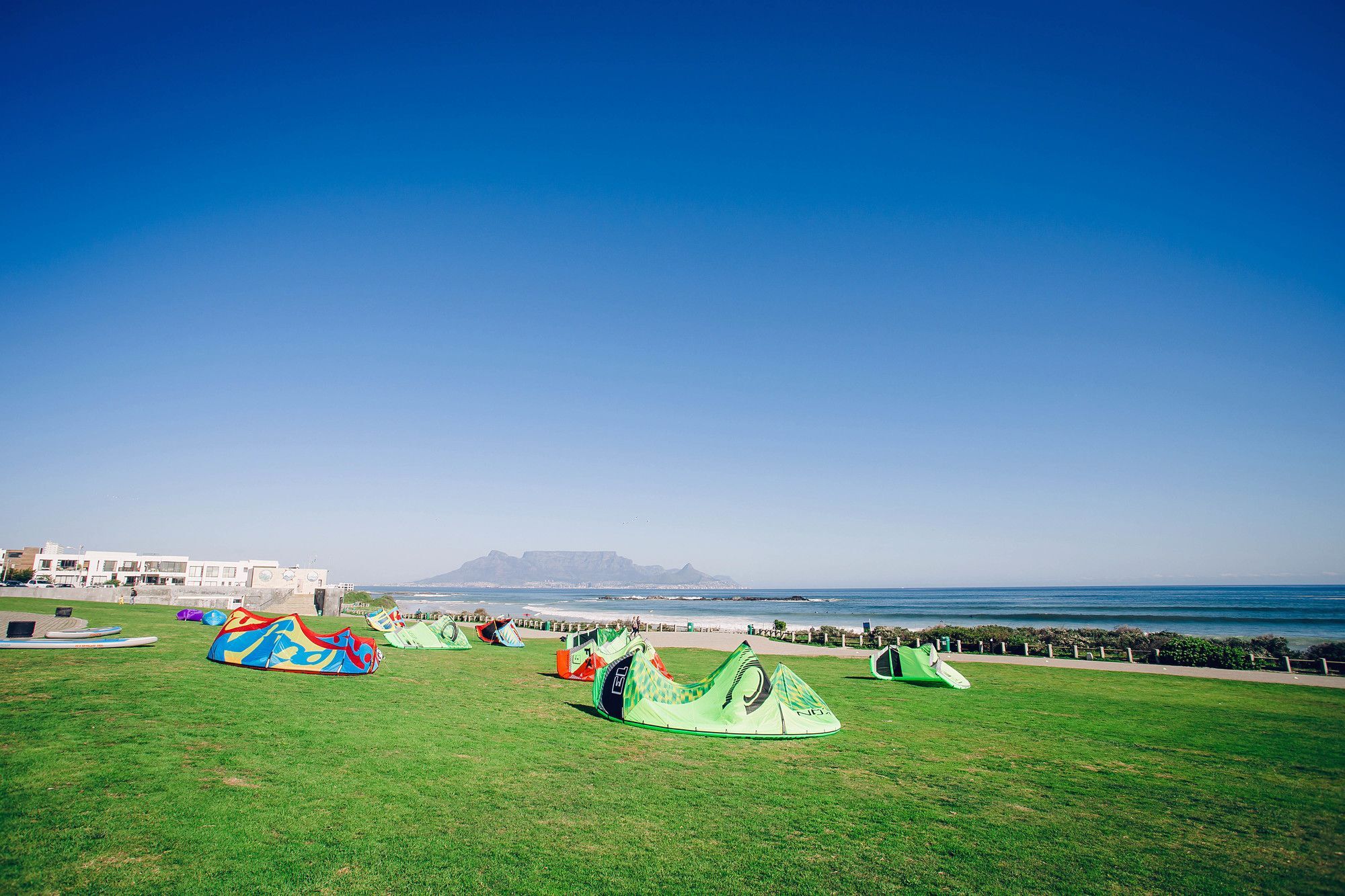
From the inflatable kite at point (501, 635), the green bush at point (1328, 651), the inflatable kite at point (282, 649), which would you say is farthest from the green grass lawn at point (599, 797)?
the green bush at point (1328, 651)

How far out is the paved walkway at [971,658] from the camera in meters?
22.2

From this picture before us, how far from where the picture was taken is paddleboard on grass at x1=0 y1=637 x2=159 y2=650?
15812 millimetres

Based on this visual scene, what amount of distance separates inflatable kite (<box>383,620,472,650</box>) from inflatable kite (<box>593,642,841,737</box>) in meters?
15.6

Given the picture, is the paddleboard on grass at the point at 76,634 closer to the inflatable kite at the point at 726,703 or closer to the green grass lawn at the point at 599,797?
the green grass lawn at the point at 599,797

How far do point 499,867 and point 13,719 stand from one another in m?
8.79

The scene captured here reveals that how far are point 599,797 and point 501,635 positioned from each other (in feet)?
78.7

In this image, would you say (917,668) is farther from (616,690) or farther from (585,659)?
(616,690)

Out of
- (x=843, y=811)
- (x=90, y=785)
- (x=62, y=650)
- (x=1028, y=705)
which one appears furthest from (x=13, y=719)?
(x=1028, y=705)

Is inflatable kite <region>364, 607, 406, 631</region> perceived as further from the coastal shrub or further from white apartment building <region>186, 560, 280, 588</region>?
white apartment building <region>186, 560, 280, 588</region>

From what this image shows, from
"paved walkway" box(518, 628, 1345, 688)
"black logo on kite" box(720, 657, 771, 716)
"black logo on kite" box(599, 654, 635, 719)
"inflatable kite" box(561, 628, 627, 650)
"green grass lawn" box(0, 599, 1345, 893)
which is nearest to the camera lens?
"green grass lawn" box(0, 599, 1345, 893)

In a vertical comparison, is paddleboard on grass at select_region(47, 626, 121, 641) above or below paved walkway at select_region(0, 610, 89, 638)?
below

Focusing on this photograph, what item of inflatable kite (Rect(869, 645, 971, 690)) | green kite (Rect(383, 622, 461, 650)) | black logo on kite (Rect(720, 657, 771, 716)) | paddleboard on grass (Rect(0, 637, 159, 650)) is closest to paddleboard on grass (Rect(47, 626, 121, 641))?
paddleboard on grass (Rect(0, 637, 159, 650))

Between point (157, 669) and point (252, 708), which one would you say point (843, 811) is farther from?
point (157, 669)

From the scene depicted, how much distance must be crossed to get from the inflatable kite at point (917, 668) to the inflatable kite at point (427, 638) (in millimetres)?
16793
